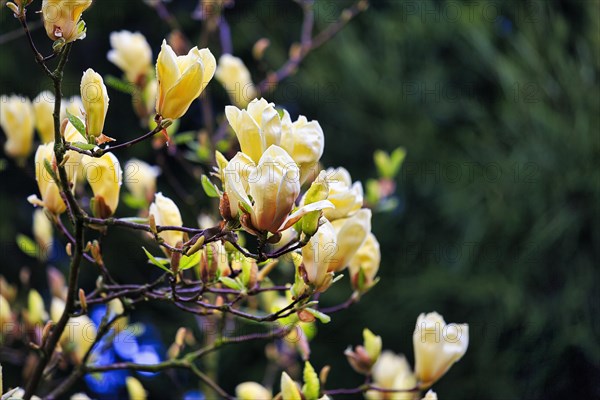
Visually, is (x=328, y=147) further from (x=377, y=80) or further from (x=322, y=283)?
(x=322, y=283)

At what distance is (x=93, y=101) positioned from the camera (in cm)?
48

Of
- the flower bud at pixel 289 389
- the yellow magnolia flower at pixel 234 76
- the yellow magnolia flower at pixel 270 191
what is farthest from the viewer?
the yellow magnolia flower at pixel 234 76

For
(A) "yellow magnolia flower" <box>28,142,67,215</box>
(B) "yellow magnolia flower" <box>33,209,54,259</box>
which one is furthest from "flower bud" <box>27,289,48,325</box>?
(A) "yellow magnolia flower" <box>28,142,67,215</box>

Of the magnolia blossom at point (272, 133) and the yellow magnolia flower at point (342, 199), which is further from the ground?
the magnolia blossom at point (272, 133)

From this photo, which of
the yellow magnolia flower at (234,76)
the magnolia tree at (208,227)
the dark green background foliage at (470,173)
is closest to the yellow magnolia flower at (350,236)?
the magnolia tree at (208,227)

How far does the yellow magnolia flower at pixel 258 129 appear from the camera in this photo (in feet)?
1.62

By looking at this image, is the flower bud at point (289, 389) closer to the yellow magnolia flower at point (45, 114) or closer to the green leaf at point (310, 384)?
the green leaf at point (310, 384)

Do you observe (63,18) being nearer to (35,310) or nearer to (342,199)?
(342,199)

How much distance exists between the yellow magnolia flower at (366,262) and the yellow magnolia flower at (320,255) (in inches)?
4.8

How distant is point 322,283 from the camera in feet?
1.79

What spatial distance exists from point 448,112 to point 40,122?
7.47 feet

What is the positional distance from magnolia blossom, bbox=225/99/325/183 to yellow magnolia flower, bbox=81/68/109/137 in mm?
90

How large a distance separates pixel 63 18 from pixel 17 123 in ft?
1.35

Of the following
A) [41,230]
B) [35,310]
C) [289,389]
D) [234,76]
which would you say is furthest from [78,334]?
[234,76]
